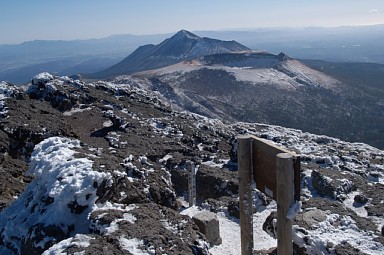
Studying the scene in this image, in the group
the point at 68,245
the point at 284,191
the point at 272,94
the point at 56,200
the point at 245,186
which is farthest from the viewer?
the point at 272,94

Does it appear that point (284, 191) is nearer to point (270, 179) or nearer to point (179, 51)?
point (270, 179)

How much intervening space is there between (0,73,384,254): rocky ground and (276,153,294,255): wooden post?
7.01 feet

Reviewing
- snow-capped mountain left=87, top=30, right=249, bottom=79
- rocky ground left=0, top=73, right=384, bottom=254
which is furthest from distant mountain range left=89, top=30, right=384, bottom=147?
rocky ground left=0, top=73, right=384, bottom=254

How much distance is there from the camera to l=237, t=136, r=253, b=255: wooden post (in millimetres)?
5590

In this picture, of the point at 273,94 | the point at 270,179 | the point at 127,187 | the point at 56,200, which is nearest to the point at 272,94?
the point at 273,94

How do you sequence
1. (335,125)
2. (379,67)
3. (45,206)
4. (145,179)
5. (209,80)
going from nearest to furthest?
1. (45,206)
2. (145,179)
3. (335,125)
4. (209,80)
5. (379,67)

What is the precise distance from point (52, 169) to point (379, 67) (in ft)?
423

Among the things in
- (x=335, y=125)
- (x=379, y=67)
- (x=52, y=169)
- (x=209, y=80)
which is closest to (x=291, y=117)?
(x=335, y=125)

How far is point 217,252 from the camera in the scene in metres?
9.24

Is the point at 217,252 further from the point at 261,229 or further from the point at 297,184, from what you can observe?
the point at 297,184

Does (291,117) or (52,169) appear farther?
(291,117)

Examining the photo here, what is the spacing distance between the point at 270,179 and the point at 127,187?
4.50 m

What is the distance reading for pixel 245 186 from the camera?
227 inches

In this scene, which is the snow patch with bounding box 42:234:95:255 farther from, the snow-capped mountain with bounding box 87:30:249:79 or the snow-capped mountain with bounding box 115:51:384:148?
the snow-capped mountain with bounding box 87:30:249:79
